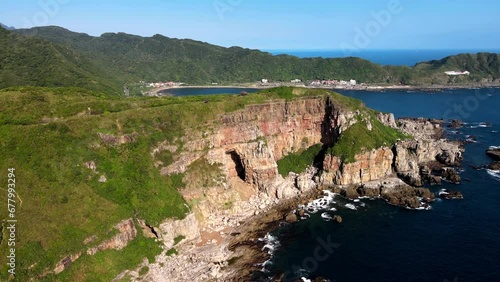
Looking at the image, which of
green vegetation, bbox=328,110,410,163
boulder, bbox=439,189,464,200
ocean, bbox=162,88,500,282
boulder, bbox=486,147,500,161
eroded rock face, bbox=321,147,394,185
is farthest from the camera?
boulder, bbox=486,147,500,161

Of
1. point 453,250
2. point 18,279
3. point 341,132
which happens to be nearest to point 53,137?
point 18,279

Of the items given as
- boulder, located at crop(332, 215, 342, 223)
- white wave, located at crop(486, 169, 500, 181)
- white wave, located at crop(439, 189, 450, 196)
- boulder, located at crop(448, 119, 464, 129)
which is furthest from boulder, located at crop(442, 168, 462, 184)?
boulder, located at crop(448, 119, 464, 129)

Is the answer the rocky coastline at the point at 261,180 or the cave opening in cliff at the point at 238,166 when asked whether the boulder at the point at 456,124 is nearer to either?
the rocky coastline at the point at 261,180

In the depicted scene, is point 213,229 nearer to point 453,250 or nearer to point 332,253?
point 332,253

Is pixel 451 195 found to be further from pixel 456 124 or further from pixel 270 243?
pixel 456 124

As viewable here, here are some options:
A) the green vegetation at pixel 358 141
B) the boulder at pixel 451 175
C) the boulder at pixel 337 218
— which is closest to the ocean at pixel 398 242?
the boulder at pixel 337 218

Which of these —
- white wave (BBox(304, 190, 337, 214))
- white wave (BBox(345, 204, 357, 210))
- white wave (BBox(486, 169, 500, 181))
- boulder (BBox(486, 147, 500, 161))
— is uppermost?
boulder (BBox(486, 147, 500, 161))

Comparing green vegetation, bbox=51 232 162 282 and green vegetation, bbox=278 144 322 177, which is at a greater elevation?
green vegetation, bbox=278 144 322 177

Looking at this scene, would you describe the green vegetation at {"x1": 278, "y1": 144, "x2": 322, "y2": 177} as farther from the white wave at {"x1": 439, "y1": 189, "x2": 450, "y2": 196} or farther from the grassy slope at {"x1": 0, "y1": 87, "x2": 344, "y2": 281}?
the white wave at {"x1": 439, "y1": 189, "x2": 450, "y2": 196}
